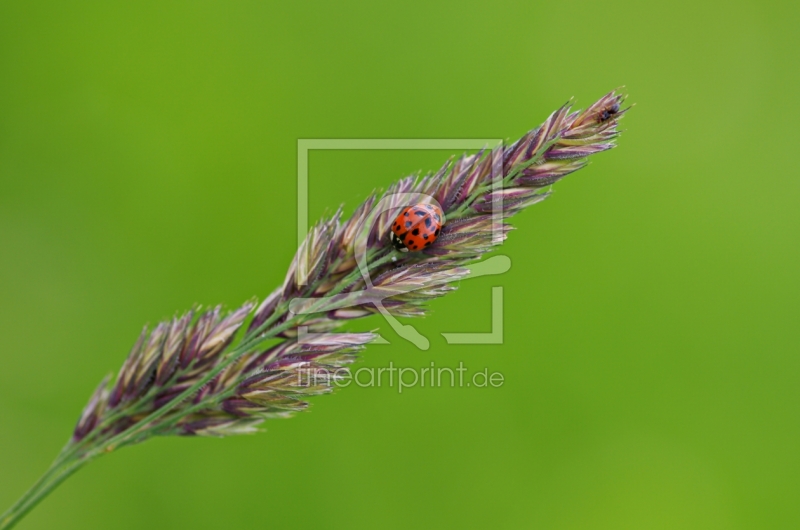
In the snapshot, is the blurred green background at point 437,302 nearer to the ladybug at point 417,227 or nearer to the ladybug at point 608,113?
the ladybug at point 417,227

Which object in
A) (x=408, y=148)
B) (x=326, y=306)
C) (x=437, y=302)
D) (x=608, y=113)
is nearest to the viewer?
(x=608, y=113)

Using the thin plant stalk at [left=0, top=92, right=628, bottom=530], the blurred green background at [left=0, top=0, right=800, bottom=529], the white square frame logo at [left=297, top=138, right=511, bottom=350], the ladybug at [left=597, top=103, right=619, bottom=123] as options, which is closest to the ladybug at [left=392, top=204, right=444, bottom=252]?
the thin plant stalk at [left=0, top=92, right=628, bottom=530]

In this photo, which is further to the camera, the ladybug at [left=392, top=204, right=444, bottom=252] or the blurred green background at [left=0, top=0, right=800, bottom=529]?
the blurred green background at [left=0, top=0, right=800, bottom=529]

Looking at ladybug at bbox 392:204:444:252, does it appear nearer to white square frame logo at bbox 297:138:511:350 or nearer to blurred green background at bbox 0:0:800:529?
blurred green background at bbox 0:0:800:529

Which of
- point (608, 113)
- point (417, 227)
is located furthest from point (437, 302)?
point (608, 113)

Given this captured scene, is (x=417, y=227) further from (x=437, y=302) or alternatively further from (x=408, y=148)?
(x=408, y=148)
